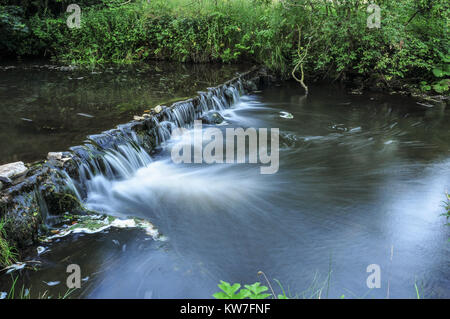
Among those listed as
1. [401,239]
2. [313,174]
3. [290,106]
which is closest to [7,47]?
[290,106]

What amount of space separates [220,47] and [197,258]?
8.59 meters

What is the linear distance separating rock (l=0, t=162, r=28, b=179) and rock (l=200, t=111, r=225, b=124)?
3.84 metres

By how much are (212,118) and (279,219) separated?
11.7ft

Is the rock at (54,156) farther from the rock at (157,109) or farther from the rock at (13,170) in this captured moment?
the rock at (157,109)

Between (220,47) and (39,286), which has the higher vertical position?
(220,47)

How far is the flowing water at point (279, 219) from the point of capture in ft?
9.39

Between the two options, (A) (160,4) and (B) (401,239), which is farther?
(A) (160,4)

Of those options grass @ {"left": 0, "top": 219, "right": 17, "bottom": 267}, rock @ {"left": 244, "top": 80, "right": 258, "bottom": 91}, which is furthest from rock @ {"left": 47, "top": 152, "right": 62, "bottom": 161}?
rock @ {"left": 244, "top": 80, "right": 258, "bottom": 91}

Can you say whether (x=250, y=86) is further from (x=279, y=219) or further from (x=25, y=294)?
(x=25, y=294)

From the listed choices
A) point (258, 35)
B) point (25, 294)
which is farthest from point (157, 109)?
point (258, 35)

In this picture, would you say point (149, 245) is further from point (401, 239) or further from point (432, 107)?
point (432, 107)

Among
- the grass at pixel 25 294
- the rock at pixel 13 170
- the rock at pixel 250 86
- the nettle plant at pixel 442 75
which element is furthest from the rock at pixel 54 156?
the nettle plant at pixel 442 75

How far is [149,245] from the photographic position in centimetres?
329

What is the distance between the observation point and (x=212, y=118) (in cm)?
707
